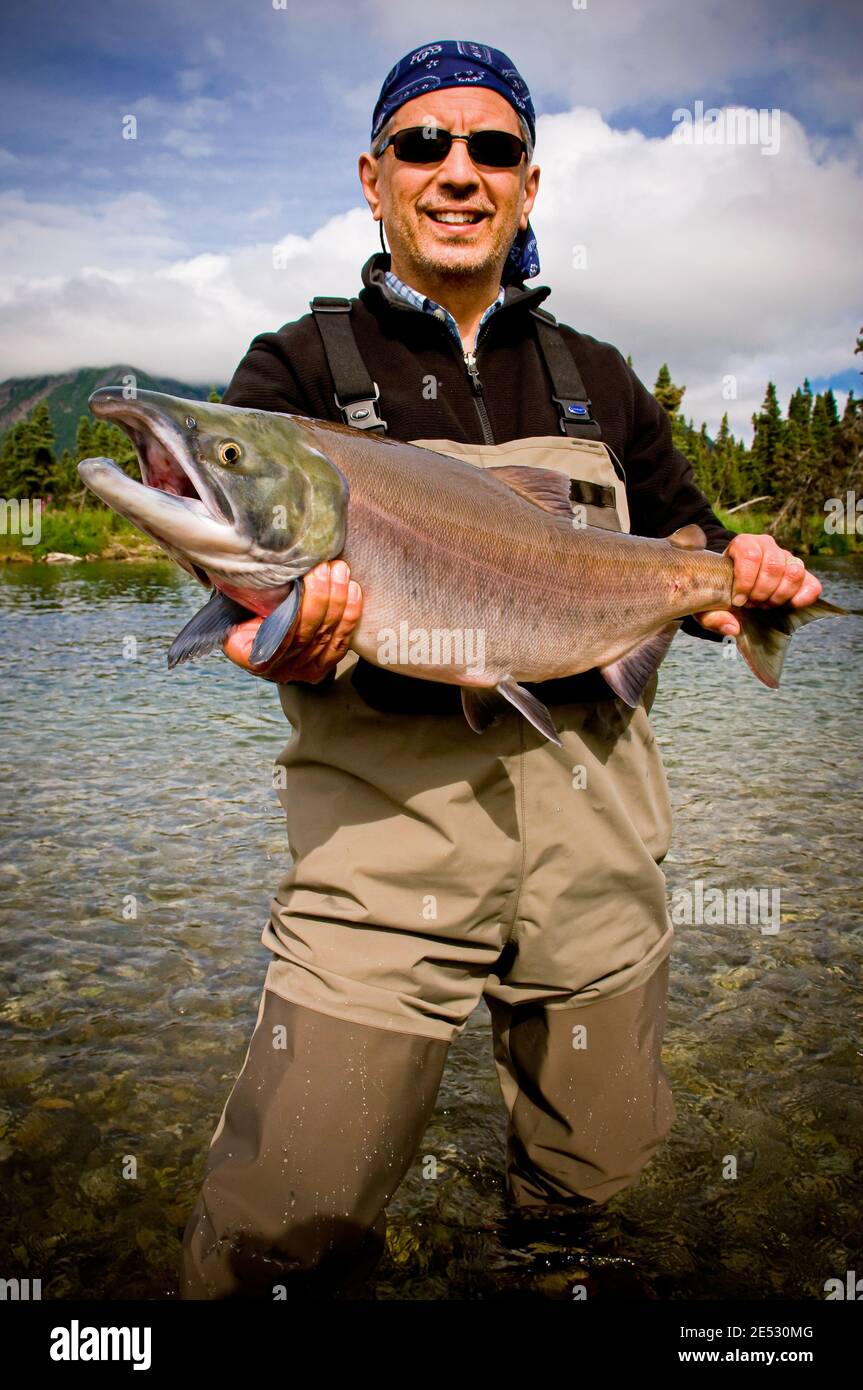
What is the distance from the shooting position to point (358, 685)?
2834 mm

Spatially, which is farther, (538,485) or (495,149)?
(495,149)

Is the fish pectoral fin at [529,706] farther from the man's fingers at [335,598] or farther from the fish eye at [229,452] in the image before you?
the fish eye at [229,452]

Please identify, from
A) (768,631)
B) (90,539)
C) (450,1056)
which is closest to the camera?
(768,631)

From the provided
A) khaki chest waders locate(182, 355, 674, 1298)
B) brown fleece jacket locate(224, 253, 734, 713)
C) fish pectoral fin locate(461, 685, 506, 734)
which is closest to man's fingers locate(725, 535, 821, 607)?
brown fleece jacket locate(224, 253, 734, 713)

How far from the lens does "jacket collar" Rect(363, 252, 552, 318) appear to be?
3.16 metres

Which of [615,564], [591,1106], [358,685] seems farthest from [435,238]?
[591,1106]

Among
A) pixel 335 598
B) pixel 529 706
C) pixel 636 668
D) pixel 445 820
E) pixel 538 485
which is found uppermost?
pixel 538 485

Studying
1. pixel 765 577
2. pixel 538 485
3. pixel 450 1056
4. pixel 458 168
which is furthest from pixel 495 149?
pixel 450 1056

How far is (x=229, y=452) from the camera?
7.84ft

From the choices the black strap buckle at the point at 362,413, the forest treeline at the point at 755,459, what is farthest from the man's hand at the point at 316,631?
the forest treeline at the point at 755,459

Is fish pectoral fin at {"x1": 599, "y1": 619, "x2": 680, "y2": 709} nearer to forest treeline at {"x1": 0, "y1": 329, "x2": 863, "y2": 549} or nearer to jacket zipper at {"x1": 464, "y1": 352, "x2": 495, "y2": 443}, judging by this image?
jacket zipper at {"x1": 464, "y1": 352, "x2": 495, "y2": 443}

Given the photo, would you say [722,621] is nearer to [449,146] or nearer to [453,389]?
[453,389]

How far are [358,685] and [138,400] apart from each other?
0.97 meters

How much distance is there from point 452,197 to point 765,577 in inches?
62.4
